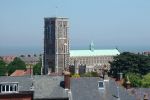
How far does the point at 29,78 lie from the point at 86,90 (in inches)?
216

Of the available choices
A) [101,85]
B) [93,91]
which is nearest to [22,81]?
[93,91]

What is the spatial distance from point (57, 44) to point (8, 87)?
14179cm

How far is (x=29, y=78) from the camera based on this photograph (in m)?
50.7

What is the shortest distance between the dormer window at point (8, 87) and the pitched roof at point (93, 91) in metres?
5.26

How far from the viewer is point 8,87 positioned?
49.2 metres

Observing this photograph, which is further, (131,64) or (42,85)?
(131,64)

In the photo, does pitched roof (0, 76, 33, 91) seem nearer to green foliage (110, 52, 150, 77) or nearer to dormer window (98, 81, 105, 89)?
dormer window (98, 81, 105, 89)

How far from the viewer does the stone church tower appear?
624 ft

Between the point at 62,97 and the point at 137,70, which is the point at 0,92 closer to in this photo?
the point at 62,97

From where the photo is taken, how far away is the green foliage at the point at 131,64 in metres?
124

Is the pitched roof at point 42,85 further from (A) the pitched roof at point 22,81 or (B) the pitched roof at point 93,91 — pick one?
(B) the pitched roof at point 93,91

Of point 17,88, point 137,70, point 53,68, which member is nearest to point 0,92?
point 17,88

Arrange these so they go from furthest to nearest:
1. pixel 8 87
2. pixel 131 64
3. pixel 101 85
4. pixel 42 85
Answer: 1. pixel 131 64
2. pixel 101 85
3. pixel 42 85
4. pixel 8 87

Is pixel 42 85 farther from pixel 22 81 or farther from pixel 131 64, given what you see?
pixel 131 64
